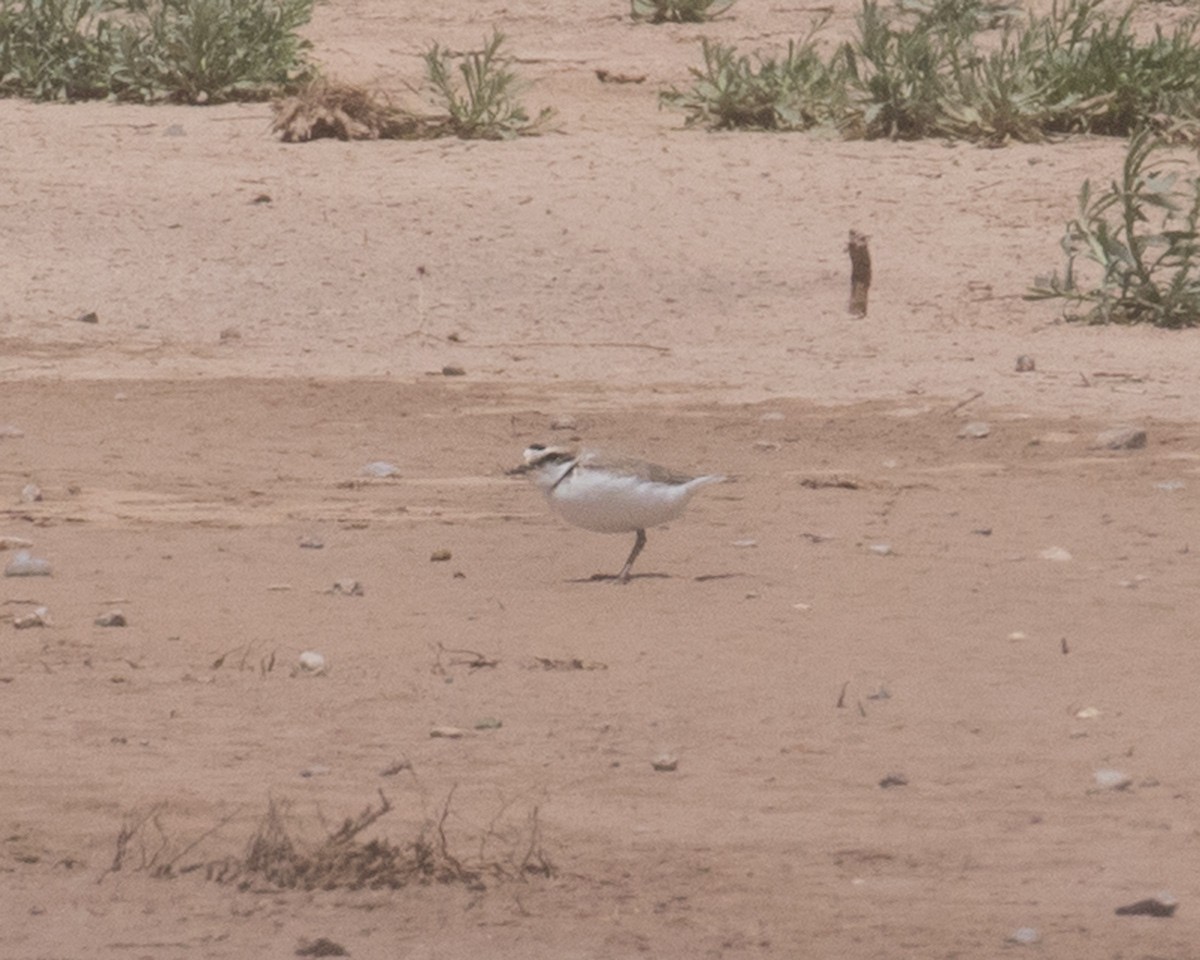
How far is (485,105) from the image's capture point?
1584cm

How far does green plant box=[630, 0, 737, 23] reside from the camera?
1894 centimetres

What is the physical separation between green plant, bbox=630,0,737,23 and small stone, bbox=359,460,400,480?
9.77m

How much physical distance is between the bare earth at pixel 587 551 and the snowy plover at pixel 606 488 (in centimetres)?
22

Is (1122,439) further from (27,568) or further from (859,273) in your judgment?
(27,568)

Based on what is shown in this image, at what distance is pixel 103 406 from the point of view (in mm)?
11211

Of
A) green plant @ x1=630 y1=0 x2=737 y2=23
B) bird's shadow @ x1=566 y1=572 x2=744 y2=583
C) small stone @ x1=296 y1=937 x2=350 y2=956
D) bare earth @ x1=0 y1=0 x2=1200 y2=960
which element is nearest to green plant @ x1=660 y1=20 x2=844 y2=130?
bare earth @ x1=0 y1=0 x2=1200 y2=960

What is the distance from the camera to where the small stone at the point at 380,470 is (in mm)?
9641

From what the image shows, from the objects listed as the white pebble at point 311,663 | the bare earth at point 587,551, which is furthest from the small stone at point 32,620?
the white pebble at point 311,663

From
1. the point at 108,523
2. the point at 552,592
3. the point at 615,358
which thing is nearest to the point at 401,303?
the point at 615,358

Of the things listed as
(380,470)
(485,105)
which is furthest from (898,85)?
(380,470)

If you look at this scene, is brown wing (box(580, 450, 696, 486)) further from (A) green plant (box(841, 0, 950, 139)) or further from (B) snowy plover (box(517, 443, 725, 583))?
(A) green plant (box(841, 0, 950, 139))

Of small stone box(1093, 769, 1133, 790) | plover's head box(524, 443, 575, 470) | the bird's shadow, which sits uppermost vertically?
plover's head box(524, 443, 575, 470)

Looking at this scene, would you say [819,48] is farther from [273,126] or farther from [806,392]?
[806,392]

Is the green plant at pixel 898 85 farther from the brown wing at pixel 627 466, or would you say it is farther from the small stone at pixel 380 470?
the brown wing at pixel 627 466
